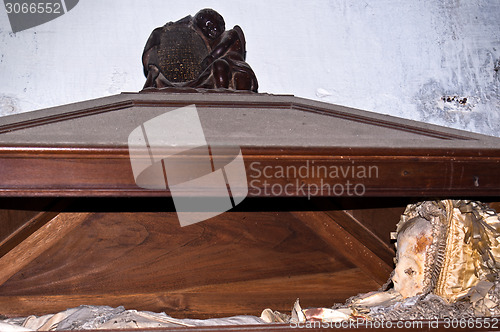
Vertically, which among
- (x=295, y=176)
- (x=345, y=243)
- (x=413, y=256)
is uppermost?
(x=295, y=176)

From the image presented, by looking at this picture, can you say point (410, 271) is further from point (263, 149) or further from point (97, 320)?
point (97, 320)

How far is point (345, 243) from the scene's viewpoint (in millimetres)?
1509

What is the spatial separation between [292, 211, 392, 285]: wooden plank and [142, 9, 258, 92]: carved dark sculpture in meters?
0.38

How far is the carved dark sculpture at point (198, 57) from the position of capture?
4.73 ft

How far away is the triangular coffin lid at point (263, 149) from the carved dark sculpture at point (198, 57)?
40cm

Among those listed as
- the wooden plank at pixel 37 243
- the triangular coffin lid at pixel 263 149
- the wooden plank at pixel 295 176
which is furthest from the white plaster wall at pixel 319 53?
the wooden plank at pixel 295 176

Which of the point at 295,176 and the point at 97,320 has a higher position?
the point at 295,176

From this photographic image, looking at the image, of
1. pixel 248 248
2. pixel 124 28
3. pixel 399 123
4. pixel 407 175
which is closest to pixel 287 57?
pixel 124 28

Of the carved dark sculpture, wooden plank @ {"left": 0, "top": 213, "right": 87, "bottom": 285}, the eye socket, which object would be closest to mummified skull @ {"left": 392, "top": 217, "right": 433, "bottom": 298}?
the eye socket

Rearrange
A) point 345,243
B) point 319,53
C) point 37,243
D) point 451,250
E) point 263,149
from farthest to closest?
point 319,53 → point 345,243 → point 37,243 → point 451,250 → point 263,149

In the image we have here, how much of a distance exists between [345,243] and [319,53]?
0.67 m

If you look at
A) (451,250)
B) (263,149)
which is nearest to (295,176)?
(263,149)

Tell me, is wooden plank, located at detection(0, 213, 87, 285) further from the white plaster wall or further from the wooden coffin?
the white plaster wall

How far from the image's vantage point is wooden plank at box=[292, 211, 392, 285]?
149 centimetres
